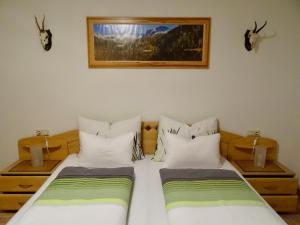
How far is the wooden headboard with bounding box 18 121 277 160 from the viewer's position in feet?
8.71

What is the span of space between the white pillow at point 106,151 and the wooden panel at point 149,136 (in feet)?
1.16

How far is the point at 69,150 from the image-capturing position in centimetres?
268

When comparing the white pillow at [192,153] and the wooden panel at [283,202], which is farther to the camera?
the wooden panel at [283,202]

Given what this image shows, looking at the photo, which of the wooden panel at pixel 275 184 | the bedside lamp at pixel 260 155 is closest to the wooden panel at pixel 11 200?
the wooden panel at pixel 275 184

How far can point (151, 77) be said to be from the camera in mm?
2617

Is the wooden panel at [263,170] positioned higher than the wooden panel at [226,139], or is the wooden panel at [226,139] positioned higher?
the wooden panel at [226,139]

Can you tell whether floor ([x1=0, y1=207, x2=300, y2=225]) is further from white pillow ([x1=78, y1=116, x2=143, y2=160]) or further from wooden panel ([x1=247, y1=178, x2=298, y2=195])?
white pillow ([x1=78, y1=116, x2=143, y2=160])

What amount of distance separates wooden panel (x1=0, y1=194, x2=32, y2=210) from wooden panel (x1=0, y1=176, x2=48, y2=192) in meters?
0.05

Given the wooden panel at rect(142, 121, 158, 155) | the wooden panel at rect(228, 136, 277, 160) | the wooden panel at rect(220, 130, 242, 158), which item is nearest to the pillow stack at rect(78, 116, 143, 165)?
the wooden panel at rect(142, 121, 158, 155)

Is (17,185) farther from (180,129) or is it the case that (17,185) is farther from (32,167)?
(180,129)

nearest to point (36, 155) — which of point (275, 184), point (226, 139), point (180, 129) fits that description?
point (180, 129)

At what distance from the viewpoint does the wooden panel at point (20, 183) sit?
7.58ft

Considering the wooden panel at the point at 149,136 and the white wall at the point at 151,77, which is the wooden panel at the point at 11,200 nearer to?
the white wall at the point at 151,77

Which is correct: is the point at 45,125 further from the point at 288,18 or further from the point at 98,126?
the point at 288,18
